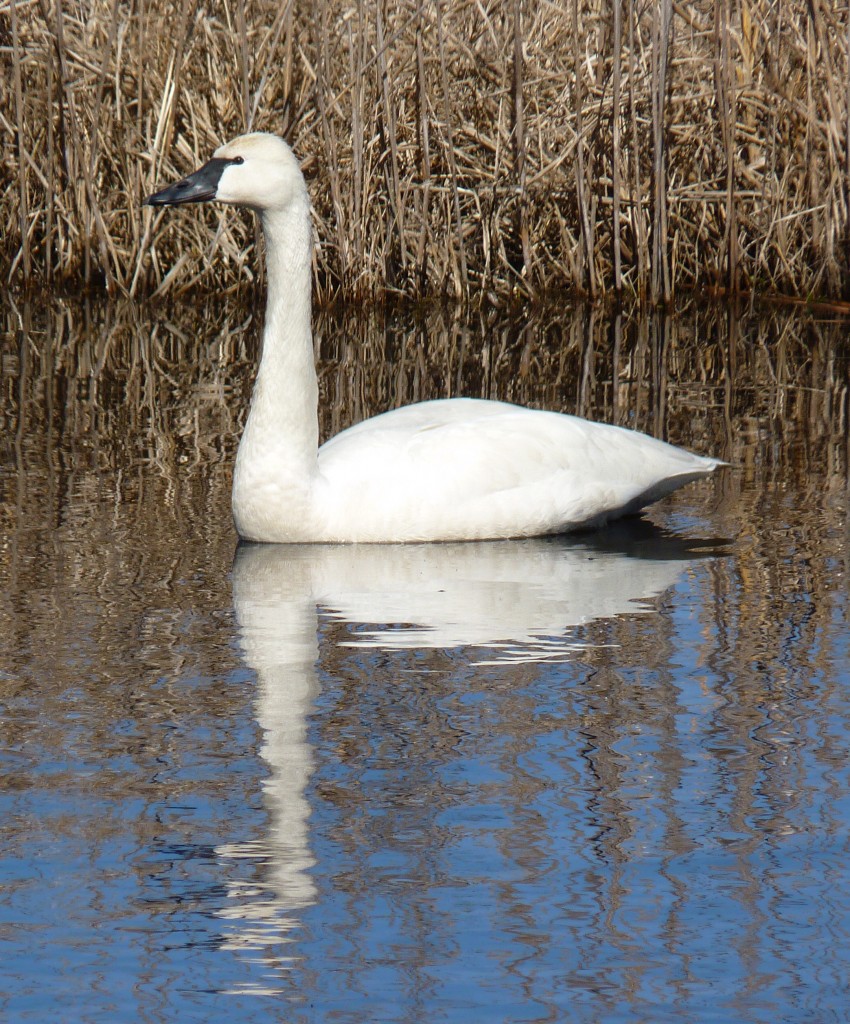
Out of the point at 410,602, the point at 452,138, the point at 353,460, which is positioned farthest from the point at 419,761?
the point at 452,138

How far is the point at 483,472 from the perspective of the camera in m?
6.08

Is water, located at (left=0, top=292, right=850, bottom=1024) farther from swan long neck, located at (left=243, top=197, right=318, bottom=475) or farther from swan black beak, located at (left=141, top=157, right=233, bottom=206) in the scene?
swan black beak, located at (left=141, top=157, right=233, bottom=206)

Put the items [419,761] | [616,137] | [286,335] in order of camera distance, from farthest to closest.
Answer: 1. [616,137]
2. [286,335]
3. [419,761]

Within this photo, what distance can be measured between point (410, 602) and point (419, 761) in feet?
4.60

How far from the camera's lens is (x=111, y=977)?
298 centimetres

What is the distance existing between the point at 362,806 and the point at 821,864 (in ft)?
2.94

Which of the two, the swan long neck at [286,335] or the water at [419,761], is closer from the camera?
the water at [419,761]

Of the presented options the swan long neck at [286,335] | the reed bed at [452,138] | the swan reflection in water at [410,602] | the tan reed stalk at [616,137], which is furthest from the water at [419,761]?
the reed bed at [452,138]

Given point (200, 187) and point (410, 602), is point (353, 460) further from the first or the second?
point (200, 187)

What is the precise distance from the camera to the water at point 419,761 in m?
3.01

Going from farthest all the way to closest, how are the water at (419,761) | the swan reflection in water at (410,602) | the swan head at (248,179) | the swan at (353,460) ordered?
1. the swan head at (248,179)
2. the swan at (353,460)
3. the swan reflection in water at (410,602)
4. the water at (419,761)

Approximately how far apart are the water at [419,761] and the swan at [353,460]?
11 cm

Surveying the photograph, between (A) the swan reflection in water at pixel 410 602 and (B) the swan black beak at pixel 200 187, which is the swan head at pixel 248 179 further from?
(A) the swan reflection in water at pixel 410 602

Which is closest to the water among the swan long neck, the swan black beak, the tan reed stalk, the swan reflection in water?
the swan reflection in water
